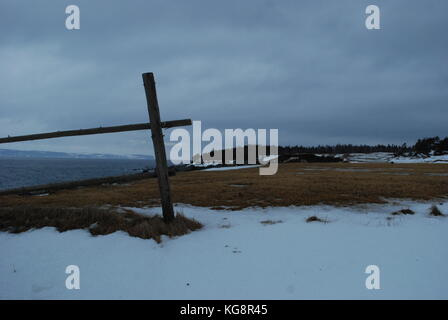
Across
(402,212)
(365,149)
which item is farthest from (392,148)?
(402,212)

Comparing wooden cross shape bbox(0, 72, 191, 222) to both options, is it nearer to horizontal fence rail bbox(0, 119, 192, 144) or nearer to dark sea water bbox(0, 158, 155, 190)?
horizontal fence rail bbox(0, 119, 192, 144)

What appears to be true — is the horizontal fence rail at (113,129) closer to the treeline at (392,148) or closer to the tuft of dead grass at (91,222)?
the tuft of dead grass at (91,222)

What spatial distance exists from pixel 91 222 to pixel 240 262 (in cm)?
359

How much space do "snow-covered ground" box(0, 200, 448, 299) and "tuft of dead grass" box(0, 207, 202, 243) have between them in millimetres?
216

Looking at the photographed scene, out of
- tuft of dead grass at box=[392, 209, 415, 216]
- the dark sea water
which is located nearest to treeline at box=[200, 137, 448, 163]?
the dark sea water

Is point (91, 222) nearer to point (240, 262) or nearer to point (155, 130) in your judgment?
point (155, 130)

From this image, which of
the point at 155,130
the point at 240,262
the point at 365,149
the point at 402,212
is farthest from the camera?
the point at 365,149

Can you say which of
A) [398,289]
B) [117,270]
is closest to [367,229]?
[398,289]

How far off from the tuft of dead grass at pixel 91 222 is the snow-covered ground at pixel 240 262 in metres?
0.22

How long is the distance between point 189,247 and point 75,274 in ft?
5.73

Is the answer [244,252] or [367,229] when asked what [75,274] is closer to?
[244,252]

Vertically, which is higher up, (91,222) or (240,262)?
(91,222)

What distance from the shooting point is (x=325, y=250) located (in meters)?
3.81

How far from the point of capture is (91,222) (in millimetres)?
4953
